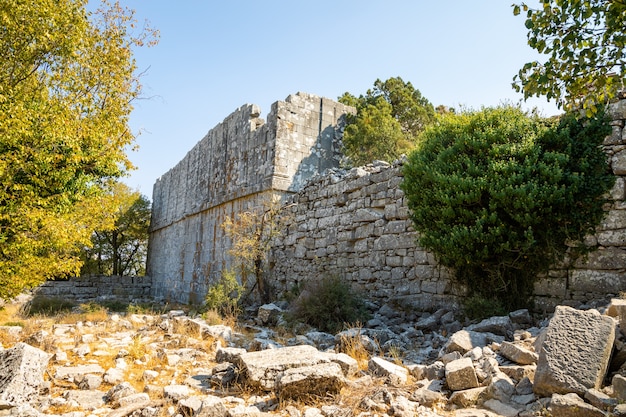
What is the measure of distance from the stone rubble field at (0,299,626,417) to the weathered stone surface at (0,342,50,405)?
0.01 metres

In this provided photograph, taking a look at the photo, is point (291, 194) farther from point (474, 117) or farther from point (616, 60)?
point (616, 60)

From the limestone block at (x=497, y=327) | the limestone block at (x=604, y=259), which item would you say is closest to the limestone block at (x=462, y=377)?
the limestone block at (x=497, y=327)

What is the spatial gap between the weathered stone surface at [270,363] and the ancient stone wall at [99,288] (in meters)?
17.5

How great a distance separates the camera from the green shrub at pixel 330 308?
7797 millimetres

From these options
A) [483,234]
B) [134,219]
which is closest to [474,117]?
[483,234]

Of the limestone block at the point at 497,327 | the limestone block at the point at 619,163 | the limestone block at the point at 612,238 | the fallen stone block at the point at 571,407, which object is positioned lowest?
the fallen stone block at the point at 571,407

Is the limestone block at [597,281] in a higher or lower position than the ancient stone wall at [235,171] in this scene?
lower

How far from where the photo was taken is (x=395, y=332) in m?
7.13

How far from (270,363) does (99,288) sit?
20.3 metres

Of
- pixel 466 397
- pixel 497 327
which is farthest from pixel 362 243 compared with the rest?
pixel 466 397

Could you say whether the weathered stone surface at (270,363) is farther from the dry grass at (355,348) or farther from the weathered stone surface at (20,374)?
the weathered stone surface at (20,374)

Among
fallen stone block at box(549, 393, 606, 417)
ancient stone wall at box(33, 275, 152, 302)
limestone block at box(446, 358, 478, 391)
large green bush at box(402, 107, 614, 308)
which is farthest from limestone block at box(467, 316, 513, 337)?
ancient stone wall at box(33, 275, 152, 302)

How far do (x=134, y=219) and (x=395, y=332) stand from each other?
24234 millimetres

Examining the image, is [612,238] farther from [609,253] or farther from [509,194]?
[509,194]
